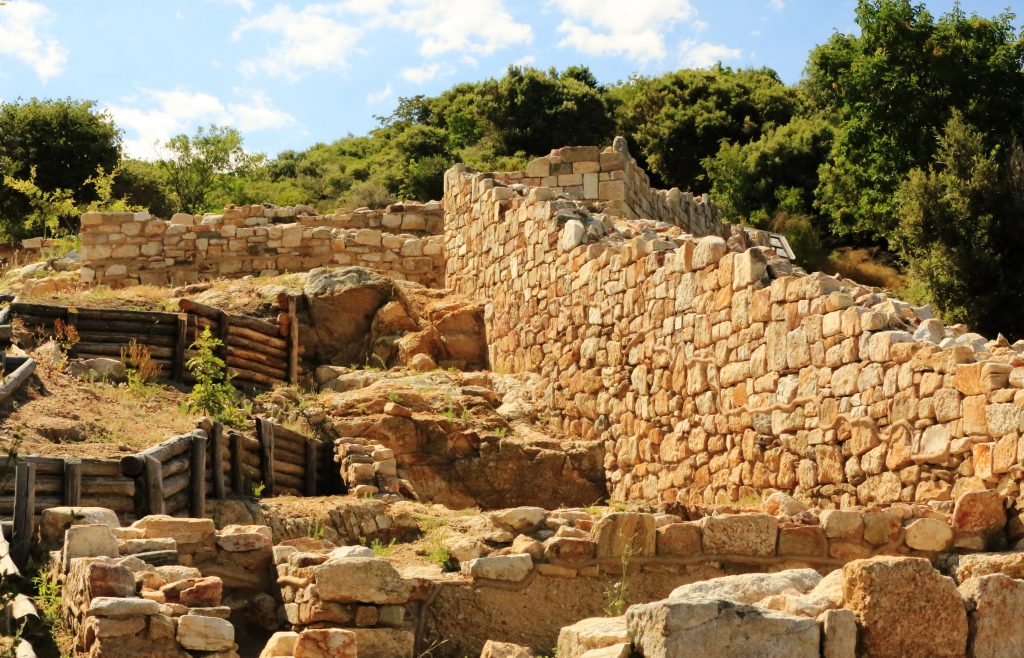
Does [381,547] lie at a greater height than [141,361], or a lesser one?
lesser

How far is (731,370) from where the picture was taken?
12.4 m

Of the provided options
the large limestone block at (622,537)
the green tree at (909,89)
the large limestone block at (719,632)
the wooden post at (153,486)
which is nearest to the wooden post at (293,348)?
the wooden post at (153,486)

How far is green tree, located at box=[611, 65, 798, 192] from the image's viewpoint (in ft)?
113

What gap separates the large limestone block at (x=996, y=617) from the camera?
20.2ft

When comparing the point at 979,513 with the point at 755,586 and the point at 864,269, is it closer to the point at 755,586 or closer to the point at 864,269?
the point at 755,586

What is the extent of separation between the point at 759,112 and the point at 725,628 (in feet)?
101

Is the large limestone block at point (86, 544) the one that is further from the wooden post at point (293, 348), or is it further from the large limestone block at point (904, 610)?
the wooden post at point (293, 348)

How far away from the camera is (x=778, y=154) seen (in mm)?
31234

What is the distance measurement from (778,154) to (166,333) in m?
19.2

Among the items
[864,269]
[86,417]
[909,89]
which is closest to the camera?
[86,417]

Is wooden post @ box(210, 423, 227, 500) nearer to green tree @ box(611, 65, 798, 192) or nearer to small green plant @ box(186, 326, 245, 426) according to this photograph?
small green plant @ box(186, 326, 245, 426)

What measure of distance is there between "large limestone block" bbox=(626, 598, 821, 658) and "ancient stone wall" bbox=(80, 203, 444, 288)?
44.9 ft

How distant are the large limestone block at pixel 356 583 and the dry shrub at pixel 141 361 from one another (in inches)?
271

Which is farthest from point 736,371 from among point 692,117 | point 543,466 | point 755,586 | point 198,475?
point 692,117
